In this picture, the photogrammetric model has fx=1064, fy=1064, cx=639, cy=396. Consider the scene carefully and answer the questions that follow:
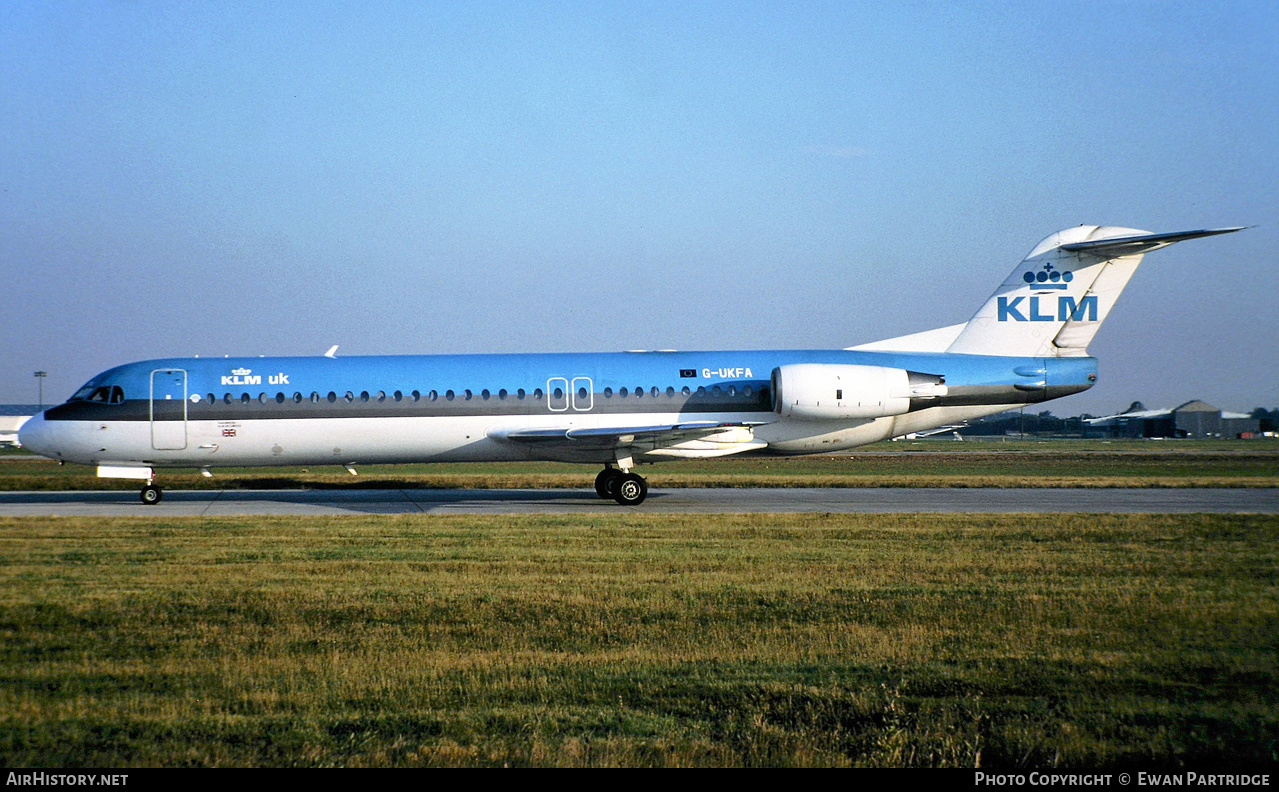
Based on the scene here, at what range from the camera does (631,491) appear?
24.0 m

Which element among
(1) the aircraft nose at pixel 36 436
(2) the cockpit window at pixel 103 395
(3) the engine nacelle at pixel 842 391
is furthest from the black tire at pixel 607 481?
(1) the aircraft nose at pixel 36 436

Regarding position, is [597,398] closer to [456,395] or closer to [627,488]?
[627,488]

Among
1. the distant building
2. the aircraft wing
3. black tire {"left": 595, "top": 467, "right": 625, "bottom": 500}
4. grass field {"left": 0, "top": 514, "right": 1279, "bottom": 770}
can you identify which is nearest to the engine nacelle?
the aircraft wing

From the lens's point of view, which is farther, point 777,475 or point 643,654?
point 777,475

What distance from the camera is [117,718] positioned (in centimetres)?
658

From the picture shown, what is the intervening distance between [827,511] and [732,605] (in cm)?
1119

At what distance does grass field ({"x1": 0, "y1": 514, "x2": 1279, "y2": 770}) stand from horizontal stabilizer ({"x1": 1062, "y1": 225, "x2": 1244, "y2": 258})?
33.3 ft

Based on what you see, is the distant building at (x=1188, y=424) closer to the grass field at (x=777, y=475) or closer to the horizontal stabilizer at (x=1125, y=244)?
the grass field at (x=777, y=475)

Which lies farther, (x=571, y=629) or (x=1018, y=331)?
(x=1018, y=331)

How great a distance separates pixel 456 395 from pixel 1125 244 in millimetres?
15603

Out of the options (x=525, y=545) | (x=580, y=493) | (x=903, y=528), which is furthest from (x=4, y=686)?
(x=580, y=493)

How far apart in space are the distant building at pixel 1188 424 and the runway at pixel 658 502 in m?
98.8

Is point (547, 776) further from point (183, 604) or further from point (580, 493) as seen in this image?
point (580, 493)

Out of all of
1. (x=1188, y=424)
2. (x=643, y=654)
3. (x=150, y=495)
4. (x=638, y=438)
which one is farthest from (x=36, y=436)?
(x=1188, y=424)
